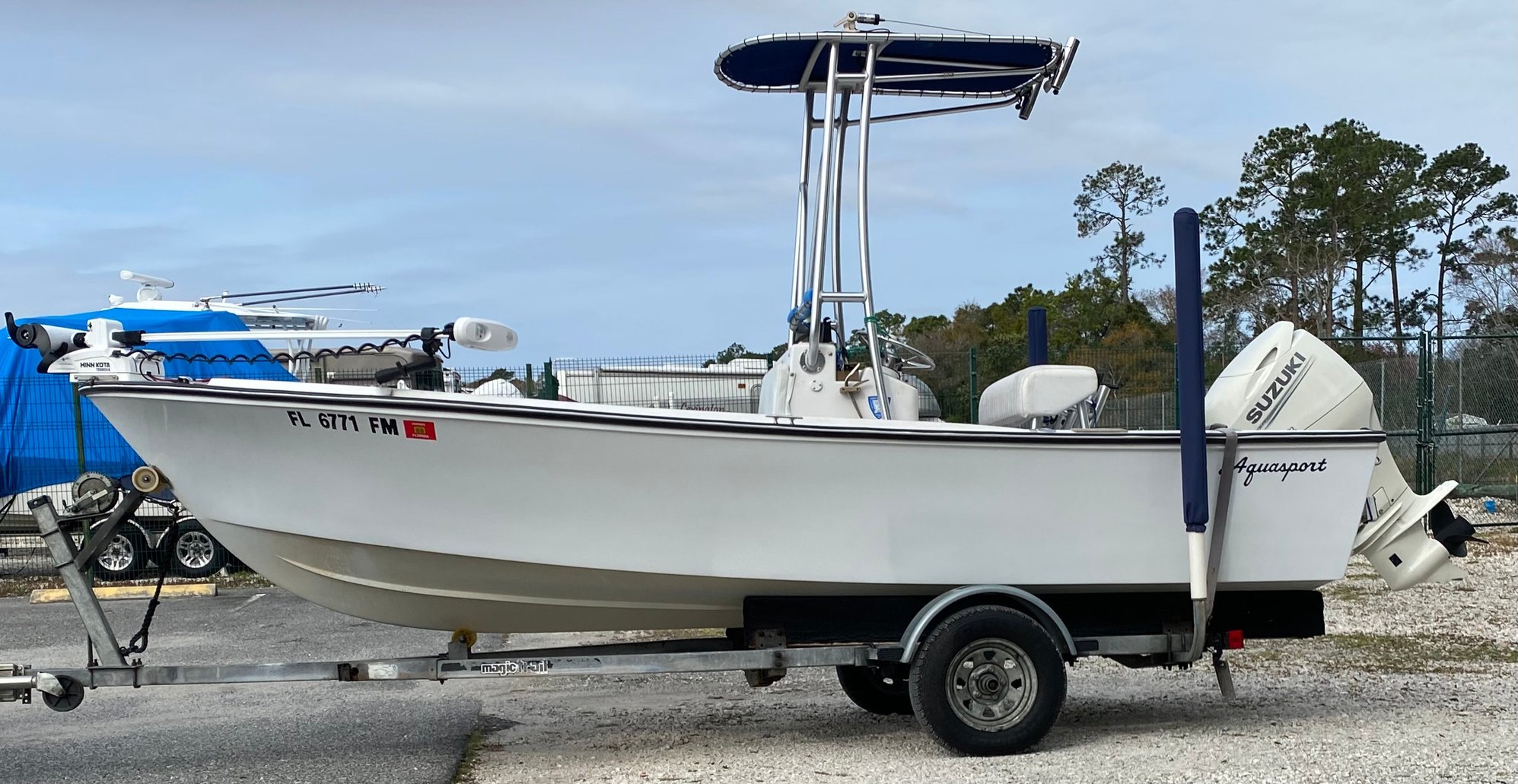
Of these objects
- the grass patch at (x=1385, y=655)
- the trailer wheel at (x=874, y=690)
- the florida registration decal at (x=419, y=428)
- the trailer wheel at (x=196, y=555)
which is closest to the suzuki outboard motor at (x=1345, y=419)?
the grass patch at (x=1385, y=655)

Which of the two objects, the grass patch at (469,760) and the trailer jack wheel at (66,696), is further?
the grass patch at (469,760)

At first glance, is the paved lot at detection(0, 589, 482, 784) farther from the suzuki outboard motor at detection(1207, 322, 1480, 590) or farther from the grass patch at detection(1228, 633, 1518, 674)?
the grass patch at detection(1228, 633, 1518, 674)

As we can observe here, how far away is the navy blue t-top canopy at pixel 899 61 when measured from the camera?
641 centimetres

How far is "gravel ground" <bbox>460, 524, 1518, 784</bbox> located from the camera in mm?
5629

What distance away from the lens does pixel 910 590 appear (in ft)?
19.2

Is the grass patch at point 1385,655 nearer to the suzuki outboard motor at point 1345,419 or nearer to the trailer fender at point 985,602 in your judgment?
the suzuki outboard motor at point 1345,419

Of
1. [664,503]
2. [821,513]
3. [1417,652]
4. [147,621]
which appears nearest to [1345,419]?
[821,513]

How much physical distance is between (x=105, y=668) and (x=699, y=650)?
247 cm

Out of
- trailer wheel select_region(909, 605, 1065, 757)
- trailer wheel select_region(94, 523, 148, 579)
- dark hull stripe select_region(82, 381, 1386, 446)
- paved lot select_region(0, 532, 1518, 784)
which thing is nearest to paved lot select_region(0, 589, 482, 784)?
A: paved lot select_region(0, 532, 1518, 784)

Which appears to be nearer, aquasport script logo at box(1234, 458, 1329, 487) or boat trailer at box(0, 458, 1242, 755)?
boat trailer at box(0, 458, 1242, 755)

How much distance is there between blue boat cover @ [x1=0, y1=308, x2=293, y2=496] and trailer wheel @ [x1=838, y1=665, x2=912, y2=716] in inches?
313

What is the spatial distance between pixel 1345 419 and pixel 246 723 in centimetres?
552

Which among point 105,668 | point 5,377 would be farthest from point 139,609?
point 105,668

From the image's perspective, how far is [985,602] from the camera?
5797mm
